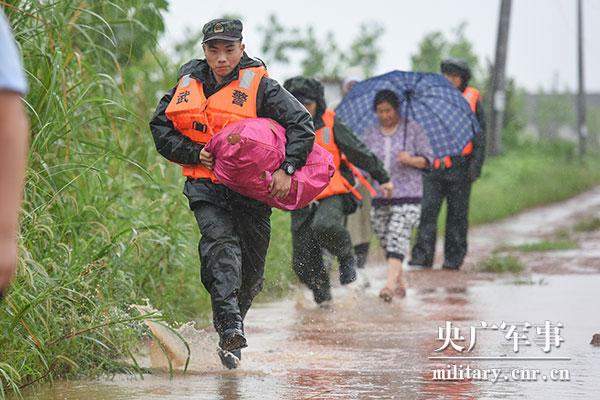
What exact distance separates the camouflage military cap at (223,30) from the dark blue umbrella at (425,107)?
454 centimetres

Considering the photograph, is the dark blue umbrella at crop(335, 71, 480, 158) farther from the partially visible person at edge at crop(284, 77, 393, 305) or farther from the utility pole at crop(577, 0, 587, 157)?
the utility pole at crop(577, 0, 587, 157)

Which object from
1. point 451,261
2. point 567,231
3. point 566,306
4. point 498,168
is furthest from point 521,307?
point 498,168

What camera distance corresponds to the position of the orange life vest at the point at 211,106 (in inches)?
258

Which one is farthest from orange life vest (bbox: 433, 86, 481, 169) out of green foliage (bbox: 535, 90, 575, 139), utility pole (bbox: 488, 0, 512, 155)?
green foliage (bbox: 535, 90, 575, 139)

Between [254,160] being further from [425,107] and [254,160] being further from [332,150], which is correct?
[425,107]

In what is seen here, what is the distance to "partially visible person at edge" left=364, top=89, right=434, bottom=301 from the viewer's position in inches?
423

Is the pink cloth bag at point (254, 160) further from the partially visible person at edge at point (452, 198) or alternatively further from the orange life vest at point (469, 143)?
the partially visible person at edge at point (452, 198)

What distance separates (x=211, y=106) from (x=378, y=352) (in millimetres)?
1724

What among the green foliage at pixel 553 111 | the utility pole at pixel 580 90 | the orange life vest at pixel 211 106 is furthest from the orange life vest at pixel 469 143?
the green foliage at pixel 553 111

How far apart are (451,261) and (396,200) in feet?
7.58

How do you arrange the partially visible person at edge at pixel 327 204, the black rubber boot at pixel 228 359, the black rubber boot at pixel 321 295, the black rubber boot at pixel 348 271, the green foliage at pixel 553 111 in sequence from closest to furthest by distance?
the black rubber boot at pixel 228 359 → the partially visible person at edge at pixel 327 204 → the black rubber boot at pixel 348 271 → the black rubber boot at pixel 321 295 → the green foliage at pixel 553 111

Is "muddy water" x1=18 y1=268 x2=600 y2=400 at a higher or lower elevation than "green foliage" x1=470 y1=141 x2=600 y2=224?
lower

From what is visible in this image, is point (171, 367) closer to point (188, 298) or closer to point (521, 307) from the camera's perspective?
point (188, 298)

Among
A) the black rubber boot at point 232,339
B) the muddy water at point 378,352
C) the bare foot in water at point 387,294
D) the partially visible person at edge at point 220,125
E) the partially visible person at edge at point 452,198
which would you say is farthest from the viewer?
the partially visible person at edge at point 452,198
